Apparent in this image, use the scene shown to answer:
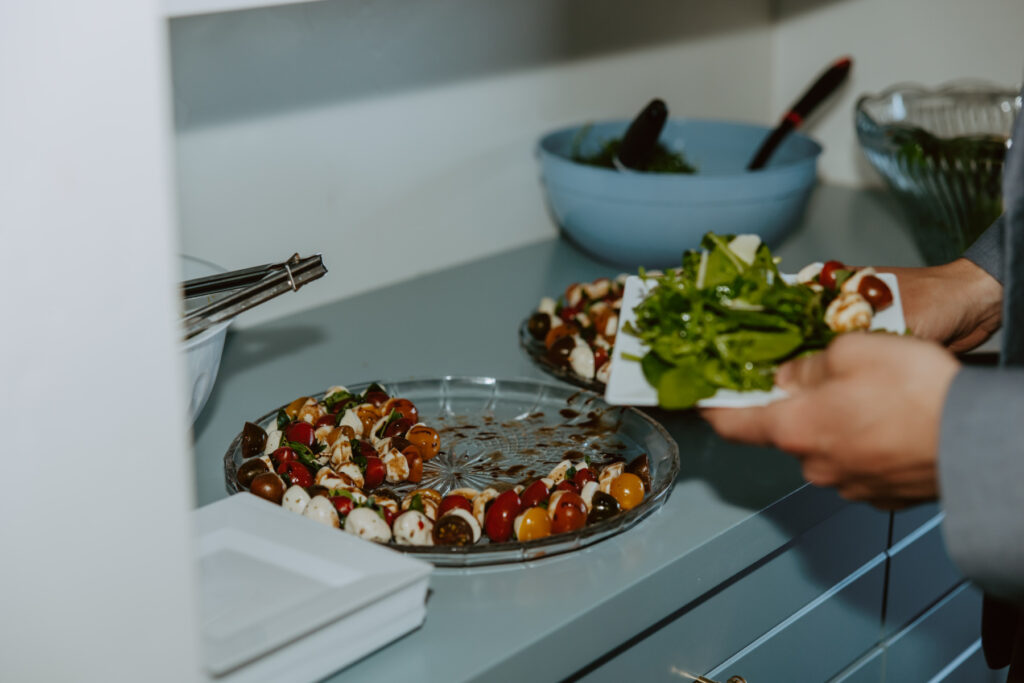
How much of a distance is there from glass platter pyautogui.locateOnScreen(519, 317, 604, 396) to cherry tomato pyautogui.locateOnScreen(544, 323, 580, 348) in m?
0.01

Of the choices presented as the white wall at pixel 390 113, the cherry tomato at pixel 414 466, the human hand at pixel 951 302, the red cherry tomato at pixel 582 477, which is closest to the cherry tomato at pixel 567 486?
the red cherry tomato at pixel 582 477

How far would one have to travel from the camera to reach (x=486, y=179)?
1.43 m

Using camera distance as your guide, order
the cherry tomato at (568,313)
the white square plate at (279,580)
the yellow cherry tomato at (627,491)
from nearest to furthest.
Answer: the white square plate at (279,580) → the yellow cherry tomato at (627,491) → the cherry tomato at (568,313)

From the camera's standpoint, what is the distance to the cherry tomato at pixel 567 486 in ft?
2.67

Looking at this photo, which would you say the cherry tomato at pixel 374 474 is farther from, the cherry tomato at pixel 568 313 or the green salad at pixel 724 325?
the cherry tomato at pixel 568 313

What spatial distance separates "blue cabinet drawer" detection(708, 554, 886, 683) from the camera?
0.89 metres

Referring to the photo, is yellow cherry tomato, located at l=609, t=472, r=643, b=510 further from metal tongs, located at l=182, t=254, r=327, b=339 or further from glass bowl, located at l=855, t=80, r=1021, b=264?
glass bowl, located at l=855, t=80, r=1021, b=264

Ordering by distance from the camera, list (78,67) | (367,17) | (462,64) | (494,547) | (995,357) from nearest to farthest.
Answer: (78,67), (494,547), (995,357), (367,17), (462,64)

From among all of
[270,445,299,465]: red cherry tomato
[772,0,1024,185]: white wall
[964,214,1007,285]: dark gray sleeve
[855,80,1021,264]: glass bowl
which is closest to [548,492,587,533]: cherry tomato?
[270,445,299,465]: red cherry tomato

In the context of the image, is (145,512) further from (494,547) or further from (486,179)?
(486,179)

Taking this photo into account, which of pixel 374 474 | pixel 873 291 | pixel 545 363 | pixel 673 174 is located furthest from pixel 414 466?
pixel 673 174

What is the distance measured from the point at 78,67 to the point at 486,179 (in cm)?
100

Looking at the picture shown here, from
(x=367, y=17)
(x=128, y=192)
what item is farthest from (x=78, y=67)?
(x=367, y=17)

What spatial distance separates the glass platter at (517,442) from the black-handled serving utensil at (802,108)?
638 mm
